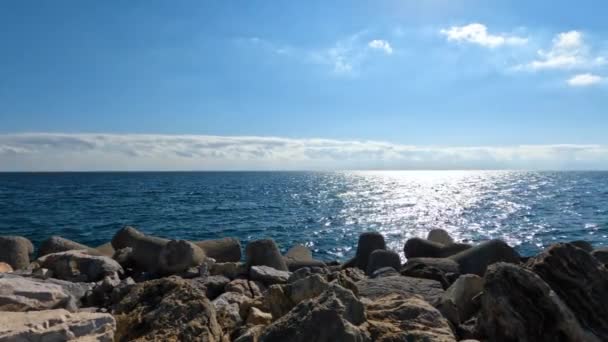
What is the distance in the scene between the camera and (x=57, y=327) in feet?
15.5

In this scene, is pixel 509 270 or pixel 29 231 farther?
pixel 29 231

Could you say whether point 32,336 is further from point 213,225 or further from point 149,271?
point 213,225

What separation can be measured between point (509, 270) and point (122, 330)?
4.40 m

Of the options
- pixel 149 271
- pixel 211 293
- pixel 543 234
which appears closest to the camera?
pixel 211 293

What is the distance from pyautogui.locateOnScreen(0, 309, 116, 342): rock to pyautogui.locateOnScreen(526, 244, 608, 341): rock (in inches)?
206

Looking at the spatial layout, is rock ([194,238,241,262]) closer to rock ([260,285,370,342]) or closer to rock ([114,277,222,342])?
rock ([114,277,222,342])

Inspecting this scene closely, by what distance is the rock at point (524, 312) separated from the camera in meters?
5.00

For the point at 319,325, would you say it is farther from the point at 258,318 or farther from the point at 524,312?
the point at 524,312

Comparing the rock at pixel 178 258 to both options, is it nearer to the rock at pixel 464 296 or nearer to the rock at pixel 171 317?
the rock at pixel 171 317

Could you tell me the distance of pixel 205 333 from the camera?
4.69 metres

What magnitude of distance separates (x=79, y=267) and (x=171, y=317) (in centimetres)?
796

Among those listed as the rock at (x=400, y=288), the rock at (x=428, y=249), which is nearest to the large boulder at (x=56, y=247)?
Result: the rock at (x=428, y=249)

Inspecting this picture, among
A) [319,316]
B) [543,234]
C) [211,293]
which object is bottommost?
[543,234]

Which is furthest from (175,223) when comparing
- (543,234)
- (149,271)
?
(543,234)
